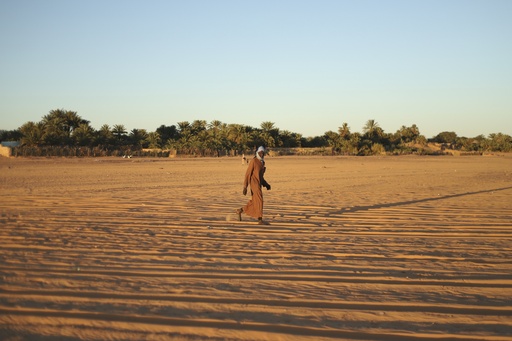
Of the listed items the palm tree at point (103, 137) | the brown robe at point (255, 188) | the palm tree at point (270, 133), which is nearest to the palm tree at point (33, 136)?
the palm tree at point (103, 137)

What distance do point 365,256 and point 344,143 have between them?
5418 cm

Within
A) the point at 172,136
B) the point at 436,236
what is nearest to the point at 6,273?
the point at 436,236

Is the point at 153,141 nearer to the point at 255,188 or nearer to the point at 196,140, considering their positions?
the point at 196,140

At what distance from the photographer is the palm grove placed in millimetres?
45250

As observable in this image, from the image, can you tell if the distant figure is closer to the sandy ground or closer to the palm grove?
the sandy ground

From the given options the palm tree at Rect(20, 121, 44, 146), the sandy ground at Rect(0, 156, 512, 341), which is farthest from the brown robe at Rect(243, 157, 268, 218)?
the palm tree at Rect(20, 121, 44, 146)

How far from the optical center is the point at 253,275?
5.02 metres

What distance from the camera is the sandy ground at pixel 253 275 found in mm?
3592

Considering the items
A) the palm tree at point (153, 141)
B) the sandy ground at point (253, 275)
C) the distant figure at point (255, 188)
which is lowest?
the sandy ground at point (253, 275)

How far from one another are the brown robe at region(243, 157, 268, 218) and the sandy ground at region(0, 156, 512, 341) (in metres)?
0.36

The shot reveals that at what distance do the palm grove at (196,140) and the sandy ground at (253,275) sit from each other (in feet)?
115

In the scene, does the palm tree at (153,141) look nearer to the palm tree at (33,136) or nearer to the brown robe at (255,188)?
the palm tree at (33,136)

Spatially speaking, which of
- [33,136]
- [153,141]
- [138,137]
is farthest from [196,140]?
Result: [33,136]

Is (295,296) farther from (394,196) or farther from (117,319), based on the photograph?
(394,196)
